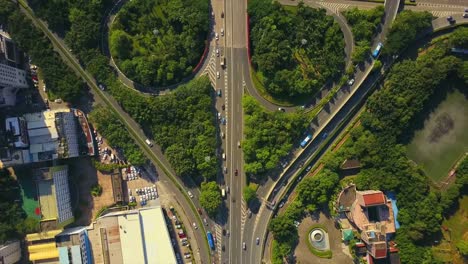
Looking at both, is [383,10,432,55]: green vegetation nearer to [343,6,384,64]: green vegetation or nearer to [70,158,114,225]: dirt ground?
[343,6,384,64]: green vegetation

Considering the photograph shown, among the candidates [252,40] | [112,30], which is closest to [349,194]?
[252,40]

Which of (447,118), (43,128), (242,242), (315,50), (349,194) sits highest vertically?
(315,50)

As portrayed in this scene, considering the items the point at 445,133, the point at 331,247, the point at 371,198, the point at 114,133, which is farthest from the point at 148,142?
the point at 445,133

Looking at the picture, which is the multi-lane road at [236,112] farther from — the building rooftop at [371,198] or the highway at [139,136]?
the building rooftop at [371,198]

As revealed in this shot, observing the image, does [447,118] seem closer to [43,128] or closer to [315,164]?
[315,164]

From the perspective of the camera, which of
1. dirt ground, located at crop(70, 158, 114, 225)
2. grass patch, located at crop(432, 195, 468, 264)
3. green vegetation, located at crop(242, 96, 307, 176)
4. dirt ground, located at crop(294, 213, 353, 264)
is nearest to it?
green vegetation, located at crop(242, 96, 307, 176)

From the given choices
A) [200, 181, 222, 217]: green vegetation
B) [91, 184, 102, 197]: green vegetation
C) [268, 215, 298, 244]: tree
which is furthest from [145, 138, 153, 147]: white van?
[268, 215, 298, 244]: tree

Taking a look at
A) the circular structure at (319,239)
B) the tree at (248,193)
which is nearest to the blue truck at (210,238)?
the tree at (248,193)
